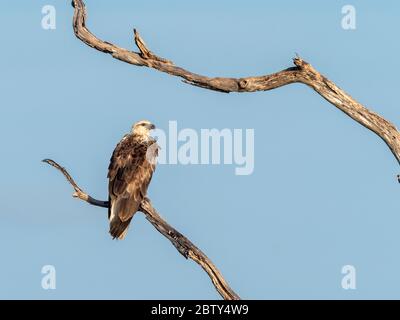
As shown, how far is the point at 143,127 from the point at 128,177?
6.43 ft

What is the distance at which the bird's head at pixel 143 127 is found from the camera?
24.4 metres

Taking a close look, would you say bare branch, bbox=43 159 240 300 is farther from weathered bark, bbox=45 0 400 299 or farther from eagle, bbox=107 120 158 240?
eagle, bbox=107 120 158 240

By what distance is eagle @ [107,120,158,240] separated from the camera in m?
22.3

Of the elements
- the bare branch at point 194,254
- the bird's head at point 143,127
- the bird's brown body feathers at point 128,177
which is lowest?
the bare branch at point 194,254

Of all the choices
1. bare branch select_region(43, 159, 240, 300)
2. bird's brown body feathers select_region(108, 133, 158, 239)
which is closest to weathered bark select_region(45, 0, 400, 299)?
bare branch select_region(43, 159, 240, 300)

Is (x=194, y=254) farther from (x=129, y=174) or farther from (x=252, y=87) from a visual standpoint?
(x=129, y=174)

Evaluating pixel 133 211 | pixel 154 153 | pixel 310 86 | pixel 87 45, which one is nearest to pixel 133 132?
pixel 154 153

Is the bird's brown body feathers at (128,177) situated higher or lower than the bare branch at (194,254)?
higher

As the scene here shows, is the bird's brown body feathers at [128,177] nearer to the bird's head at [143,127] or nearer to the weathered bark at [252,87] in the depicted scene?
the bird's head at [143,127]

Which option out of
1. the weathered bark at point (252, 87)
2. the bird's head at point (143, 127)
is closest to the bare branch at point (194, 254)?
the weathered bark at point (252, 87)

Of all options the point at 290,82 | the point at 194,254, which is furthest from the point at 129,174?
the point at 290,82

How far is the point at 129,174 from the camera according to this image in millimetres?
22938

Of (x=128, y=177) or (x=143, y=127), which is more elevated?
(x=143, y=127)
